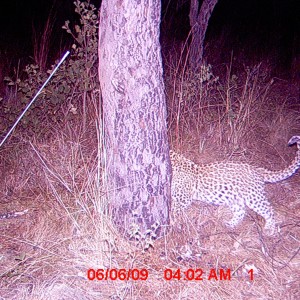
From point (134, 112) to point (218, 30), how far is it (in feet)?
32.4

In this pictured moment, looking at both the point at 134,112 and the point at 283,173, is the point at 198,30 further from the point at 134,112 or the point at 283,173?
the point at 134,112

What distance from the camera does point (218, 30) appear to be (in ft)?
41.3

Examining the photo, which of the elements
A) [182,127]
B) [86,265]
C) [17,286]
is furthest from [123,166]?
[182,127]

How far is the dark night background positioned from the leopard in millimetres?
3020

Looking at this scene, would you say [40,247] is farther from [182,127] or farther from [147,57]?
[182,127]

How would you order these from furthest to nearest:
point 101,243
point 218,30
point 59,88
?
point 218,30 → point 59,88 → point 101,243

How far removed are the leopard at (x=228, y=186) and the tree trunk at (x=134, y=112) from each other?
1.27 ft

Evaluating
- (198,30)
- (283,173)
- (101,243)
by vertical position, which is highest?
(198,30)

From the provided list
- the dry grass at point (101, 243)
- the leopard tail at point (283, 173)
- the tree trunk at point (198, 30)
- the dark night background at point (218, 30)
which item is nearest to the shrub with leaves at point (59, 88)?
the dry grass at point (101, 243)

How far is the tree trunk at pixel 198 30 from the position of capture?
6516mm

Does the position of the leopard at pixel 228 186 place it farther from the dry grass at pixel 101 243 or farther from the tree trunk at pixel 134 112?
the tree trunk at pixel 134 112

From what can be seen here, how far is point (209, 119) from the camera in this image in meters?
5.72

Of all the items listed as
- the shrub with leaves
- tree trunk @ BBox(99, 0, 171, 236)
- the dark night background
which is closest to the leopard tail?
tree trunk @ BBox(99, 0, 171, 236)

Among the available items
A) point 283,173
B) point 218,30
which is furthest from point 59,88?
point 218,30
